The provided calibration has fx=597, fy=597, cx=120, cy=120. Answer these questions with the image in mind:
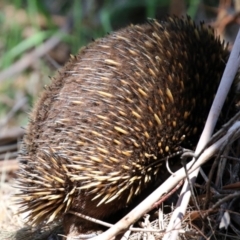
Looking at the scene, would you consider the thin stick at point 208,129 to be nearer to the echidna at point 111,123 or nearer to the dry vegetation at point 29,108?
the dry vegetation at point 29,108

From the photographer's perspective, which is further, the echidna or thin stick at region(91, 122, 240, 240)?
the echidna

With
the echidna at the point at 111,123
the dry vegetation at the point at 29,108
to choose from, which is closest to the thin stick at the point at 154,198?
the dry vegetation at the point at 29,108

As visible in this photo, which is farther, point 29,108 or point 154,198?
point 29,108

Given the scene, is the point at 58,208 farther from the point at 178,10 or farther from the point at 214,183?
the point at 178,10

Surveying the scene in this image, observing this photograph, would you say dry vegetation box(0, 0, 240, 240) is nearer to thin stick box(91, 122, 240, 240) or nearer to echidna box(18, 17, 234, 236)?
thin stick box(91, 122, 240, 240)

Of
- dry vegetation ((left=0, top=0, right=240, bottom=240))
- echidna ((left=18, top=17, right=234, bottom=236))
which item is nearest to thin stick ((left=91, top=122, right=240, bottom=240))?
dry vegetation ((left=0, top=0, right=240, bottom=240))

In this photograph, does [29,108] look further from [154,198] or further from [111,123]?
[154,198]

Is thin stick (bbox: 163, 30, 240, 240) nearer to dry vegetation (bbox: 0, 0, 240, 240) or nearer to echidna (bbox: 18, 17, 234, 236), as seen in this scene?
dry vegetation (bbox: 0, 0, 240, 240)

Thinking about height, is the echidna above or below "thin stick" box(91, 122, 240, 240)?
above

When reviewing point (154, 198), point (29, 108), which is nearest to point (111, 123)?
point (154, 198)
